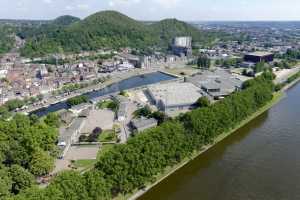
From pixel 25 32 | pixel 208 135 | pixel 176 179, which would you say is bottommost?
pixel 176 179

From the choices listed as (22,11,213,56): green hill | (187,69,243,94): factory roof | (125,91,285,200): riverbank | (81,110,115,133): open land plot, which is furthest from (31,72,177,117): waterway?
(22,11,213,56): green hill

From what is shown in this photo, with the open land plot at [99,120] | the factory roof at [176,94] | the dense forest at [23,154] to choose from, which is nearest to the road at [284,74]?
the factory roof at [176,94]

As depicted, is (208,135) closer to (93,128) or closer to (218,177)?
(218,177)

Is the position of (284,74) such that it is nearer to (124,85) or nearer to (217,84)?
(217,84)

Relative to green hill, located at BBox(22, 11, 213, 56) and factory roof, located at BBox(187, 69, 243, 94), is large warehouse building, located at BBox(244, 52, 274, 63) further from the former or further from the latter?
green hill, located at BBox(22, 11, 213, 56)

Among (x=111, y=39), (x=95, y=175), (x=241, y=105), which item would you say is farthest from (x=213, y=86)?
(x=111, y=39)

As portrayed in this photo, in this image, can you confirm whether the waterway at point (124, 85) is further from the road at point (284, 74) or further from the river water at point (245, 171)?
the river water at point (245, 171)

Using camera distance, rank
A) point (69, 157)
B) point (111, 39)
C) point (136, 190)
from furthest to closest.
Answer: point (111, 39)
point (69, 157)
point (136, 190)
